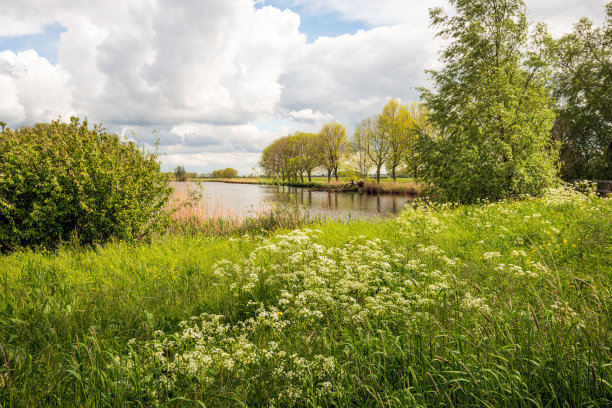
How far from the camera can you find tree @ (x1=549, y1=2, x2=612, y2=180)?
23.5 metres

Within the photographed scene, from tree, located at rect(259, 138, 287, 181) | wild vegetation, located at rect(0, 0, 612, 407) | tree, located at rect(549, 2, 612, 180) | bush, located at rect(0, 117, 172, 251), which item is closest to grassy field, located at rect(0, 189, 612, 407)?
wild vegetation, located at rect(0, 0, 612, 407)

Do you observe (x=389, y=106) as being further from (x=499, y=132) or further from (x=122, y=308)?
(x=122, y=308)

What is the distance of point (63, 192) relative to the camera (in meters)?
7.49

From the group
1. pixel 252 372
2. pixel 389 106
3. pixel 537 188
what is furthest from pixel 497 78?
pixel 389 106

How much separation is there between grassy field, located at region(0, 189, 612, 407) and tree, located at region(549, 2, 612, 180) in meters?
24.7

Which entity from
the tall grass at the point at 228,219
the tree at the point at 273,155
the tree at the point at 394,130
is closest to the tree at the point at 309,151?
the tree at the point at 273,155

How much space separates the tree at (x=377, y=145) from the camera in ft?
132

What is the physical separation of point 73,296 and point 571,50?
35961 mm

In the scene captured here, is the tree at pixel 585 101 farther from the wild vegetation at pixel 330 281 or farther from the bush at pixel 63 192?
the bush at pixel 63 192

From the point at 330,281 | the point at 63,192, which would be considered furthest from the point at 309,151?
the point at 330,281

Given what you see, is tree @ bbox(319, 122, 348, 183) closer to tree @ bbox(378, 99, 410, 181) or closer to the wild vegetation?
tree @ bbox(378, 99, 410, 181)

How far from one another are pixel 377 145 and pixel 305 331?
132 feet

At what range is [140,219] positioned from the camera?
8258 mm

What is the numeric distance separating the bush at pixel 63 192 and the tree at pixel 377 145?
35852 mm
